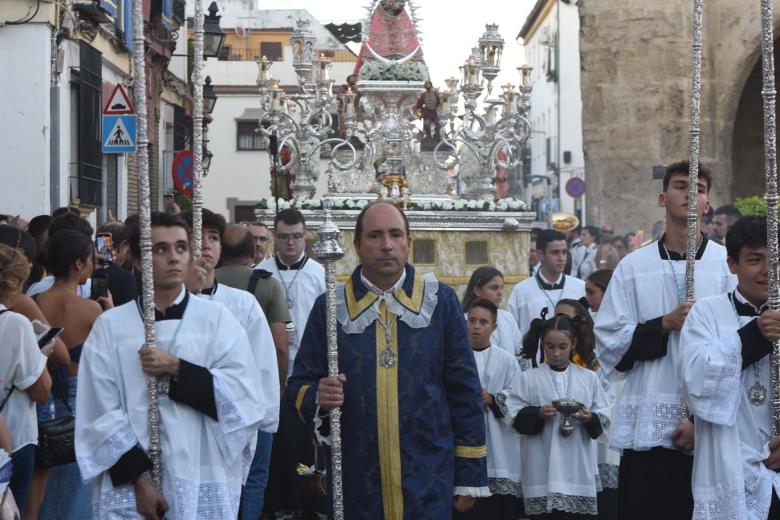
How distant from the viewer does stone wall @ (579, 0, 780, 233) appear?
23.5m

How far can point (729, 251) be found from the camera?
18.9 feet

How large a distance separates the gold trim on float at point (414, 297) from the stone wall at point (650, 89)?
729 inches

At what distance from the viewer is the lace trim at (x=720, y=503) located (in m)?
5.48

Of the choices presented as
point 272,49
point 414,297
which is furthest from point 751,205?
point 272,49

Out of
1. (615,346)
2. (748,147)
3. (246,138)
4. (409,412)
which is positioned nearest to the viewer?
(409,412)

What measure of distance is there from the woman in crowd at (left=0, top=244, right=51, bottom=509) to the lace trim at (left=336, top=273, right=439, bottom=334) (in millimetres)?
1683

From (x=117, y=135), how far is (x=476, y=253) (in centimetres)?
483

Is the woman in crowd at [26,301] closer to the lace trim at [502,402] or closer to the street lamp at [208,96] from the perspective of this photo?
the lace trim at [502,402]

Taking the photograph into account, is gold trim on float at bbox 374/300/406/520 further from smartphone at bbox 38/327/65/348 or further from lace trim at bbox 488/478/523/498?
lace trim at bbox 488/478/523/498

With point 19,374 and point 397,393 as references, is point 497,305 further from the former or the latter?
point 397,393

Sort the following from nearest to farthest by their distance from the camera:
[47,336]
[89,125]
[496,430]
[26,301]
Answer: [47,336] → [26,301] → [496,430] → [89,125]

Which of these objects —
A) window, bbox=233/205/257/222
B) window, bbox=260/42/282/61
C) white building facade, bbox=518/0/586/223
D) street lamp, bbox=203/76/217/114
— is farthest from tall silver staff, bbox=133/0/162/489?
window, bbox=260/42/282/61

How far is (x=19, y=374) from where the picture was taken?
6.55 m

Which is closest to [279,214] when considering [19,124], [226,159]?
[19,124]
